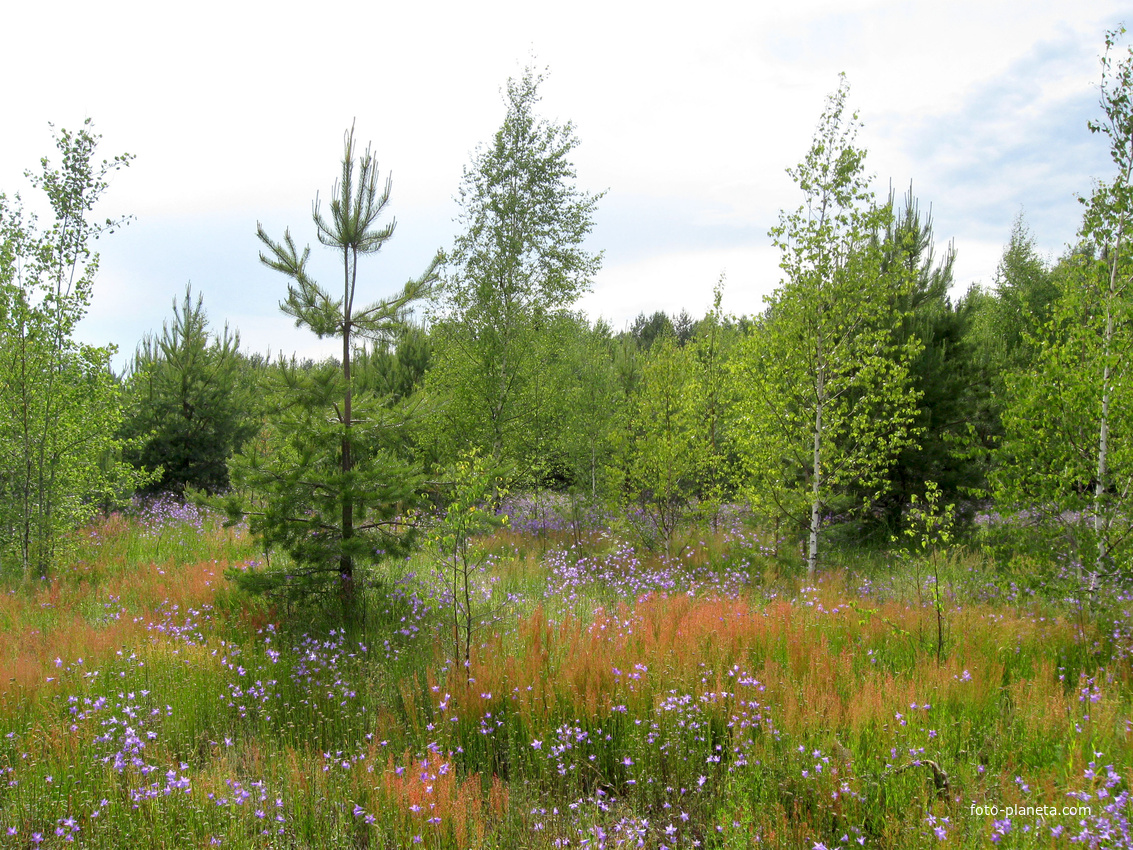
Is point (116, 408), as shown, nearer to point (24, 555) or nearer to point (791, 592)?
point (24, 555)

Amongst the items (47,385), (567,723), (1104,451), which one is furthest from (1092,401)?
(47,385)

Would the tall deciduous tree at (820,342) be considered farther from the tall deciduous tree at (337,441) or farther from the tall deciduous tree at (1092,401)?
the tall deciduous tree at (337,441)

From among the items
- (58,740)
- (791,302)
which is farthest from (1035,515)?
(58,740)

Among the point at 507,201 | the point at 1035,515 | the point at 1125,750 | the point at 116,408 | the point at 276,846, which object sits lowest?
the point at 276,846

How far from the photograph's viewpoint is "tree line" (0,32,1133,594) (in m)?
6.88

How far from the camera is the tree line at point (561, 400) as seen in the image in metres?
6.88

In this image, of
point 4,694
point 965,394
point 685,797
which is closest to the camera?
point 685,797

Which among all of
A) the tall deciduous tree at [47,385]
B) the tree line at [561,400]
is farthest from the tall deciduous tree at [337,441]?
the tall deciduous tree at [47,385]

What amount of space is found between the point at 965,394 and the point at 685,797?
41.3 ft

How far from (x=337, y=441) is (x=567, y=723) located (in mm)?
4281

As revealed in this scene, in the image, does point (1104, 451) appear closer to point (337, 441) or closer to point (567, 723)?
point (567, 723)

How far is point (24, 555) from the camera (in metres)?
9.56

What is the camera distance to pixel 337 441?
7188 millimetres

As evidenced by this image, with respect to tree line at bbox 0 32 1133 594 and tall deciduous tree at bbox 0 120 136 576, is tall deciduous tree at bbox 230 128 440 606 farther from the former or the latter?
tall deciduous tree at bbox 0 120 136 576
